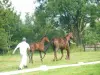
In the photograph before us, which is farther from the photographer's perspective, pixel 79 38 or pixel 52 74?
pixel 79 38

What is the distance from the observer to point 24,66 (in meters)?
21.3

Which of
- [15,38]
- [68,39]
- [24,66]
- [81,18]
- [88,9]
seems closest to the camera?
[24,66]

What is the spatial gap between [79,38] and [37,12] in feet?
34.6

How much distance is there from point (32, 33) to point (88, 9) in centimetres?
1802

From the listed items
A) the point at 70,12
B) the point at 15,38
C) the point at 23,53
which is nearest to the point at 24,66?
the point at 23,53

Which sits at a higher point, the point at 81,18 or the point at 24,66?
the point at 81,18

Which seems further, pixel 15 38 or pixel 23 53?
pixel 15 38

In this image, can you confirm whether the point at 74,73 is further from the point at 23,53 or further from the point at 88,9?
the point at 88,9

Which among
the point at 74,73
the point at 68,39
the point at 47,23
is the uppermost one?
the point at 47,23

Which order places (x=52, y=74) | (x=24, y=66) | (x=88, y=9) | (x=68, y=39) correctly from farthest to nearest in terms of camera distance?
(x=88, y=9), (x=68, y=39), (x=24, y=66), (x=52, y=74)

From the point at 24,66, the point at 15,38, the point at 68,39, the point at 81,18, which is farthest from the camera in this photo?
the point at 15,38

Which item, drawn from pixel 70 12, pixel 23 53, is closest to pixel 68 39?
pixel 23 53

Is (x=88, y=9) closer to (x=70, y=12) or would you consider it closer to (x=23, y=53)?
(x=70, y=12)

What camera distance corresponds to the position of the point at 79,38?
69625 millimetres
